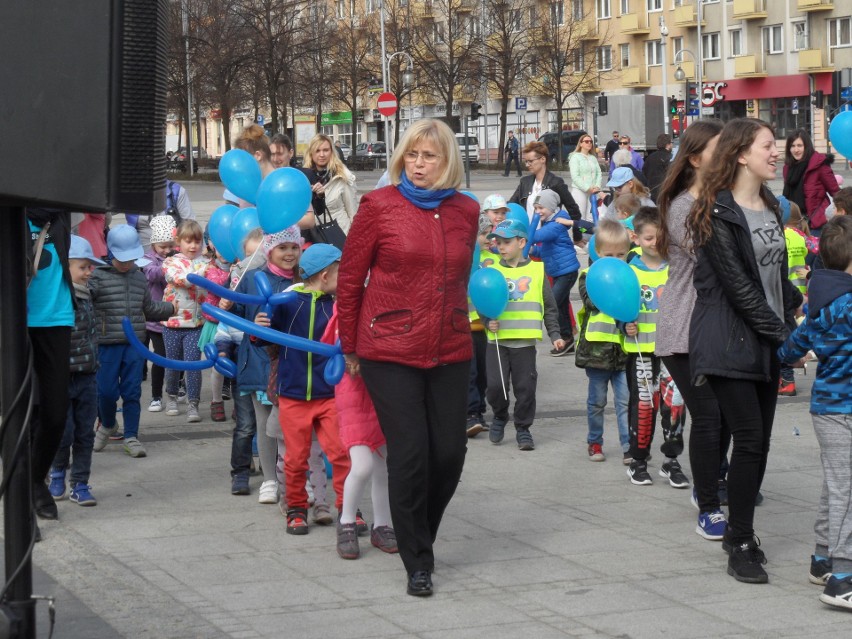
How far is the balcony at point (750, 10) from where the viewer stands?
70.9 m

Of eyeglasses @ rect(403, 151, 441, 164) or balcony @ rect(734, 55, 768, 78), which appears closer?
eyeglasses @ rect(403, 151, 441, 164)

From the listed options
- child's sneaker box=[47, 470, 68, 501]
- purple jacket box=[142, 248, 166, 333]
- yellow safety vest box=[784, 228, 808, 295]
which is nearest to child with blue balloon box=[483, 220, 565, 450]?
yellow safety vest box=[784, 228, 808, 295]

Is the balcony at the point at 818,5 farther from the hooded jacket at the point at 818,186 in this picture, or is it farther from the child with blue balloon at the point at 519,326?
the child with blue balloon at the point at 519,326

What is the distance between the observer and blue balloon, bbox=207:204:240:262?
860cm

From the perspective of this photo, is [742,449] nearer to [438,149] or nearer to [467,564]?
[467,564]

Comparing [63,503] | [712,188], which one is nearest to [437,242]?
[712,188]

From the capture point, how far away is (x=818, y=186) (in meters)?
14.9

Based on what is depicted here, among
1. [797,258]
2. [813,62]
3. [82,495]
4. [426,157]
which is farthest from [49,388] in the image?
[813,62]

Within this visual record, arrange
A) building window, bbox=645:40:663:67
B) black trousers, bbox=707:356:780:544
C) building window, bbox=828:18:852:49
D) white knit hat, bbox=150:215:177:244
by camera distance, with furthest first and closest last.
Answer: building window, bbox=645:40:663:67
building window, bbox=828:18:852:49
white knit hat, bbox=150:215:177:244
black trousers, bbox=707:356:780:544

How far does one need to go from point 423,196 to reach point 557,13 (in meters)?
69.2

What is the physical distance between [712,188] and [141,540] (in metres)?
3.26

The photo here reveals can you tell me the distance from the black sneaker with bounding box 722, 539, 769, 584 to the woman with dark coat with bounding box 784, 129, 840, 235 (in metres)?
9.48

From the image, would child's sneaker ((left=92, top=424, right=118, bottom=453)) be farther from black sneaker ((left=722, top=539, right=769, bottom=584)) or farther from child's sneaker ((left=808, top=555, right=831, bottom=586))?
child's sneaker ((left=808, top=555, right=831, bottom=586))

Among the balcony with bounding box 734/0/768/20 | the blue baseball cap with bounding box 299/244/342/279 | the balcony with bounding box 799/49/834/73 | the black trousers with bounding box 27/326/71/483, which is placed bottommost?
the black trousers with bounding box 27/326/71/483
